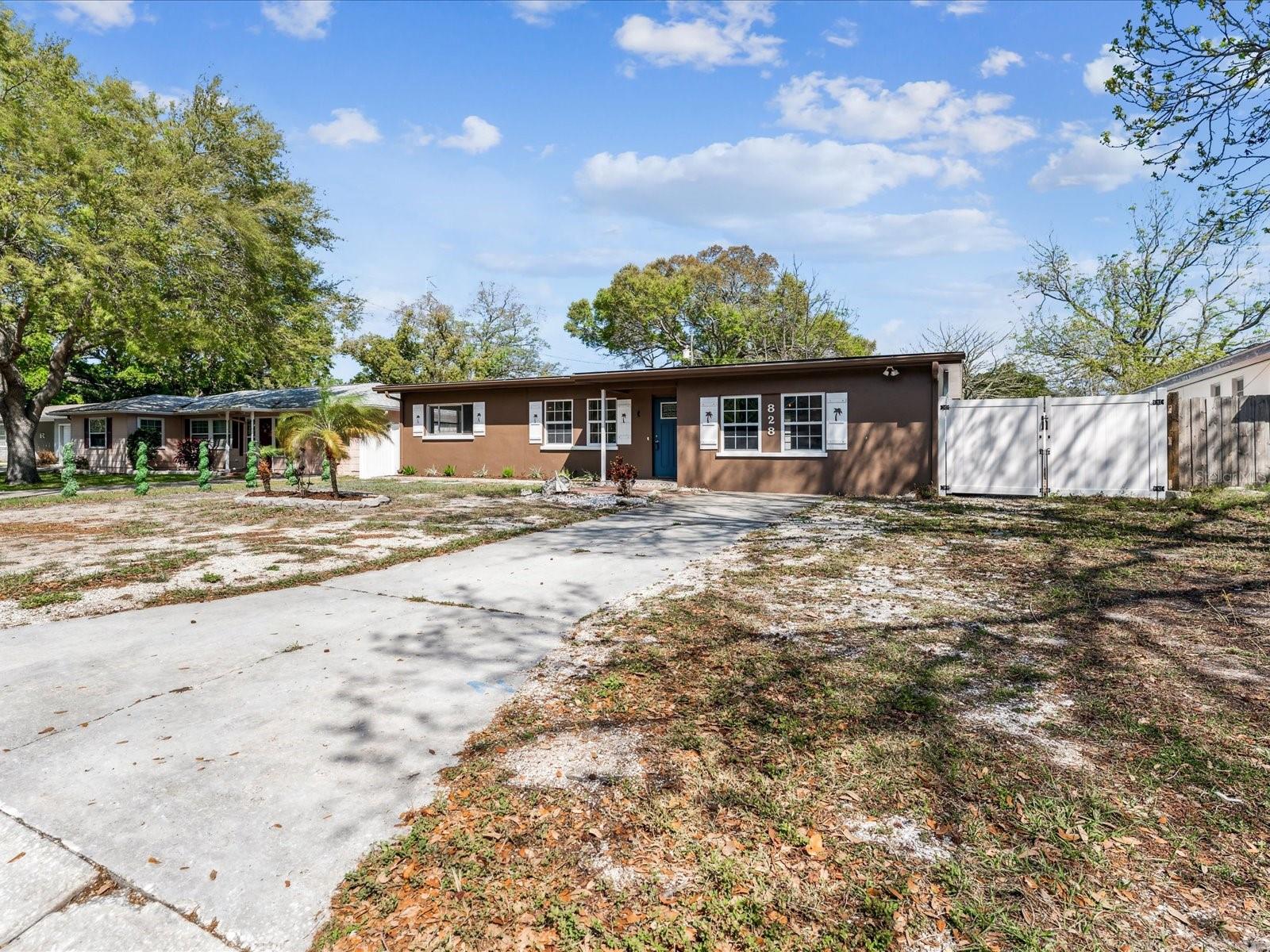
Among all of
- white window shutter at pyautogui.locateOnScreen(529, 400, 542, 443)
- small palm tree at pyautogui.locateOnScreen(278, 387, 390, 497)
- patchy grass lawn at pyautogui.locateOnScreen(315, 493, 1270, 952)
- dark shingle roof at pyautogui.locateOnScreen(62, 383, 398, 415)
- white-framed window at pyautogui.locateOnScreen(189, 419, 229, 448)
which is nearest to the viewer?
patchy grass lawn at pyautogui.locateOnScreen(315, 493, 1270, 952)

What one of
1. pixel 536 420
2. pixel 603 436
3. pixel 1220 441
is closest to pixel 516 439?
pixel 536 420

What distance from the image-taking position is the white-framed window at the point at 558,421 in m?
16.9

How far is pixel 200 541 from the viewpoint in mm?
7488

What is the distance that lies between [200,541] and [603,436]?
31.1 feet

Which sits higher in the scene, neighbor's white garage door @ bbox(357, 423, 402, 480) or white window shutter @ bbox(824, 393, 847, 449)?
white window shutter @ bbox(824, 393, 847, 449)

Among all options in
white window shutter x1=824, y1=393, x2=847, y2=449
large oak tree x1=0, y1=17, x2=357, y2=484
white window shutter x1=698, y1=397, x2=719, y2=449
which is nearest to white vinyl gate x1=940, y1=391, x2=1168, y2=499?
white window shutter x1=824, y1=393, x2=847, y2=449

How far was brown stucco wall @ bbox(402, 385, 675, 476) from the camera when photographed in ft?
53.3

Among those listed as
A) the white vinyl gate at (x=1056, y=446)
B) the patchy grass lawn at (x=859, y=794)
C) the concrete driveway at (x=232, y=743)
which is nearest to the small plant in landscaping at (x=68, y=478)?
the concrete driveway at (x=232, y=743)

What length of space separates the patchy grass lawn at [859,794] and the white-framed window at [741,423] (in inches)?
377

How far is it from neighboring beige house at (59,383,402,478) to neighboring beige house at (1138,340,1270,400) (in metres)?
23.1

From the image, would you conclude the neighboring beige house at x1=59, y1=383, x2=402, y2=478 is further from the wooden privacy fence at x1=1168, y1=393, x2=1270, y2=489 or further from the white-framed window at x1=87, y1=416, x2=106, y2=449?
the wooden privacy fence at x1=1168, y1=393, x2=1270, y2=489

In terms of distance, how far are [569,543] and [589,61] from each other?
921 cm

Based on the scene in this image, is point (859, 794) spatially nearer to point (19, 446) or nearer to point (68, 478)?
point (68, 478)

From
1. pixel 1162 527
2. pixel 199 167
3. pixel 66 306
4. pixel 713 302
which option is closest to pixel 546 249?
pixel 713 302
